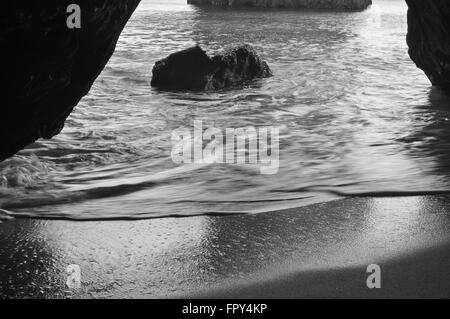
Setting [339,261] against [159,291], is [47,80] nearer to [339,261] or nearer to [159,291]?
[159,291]

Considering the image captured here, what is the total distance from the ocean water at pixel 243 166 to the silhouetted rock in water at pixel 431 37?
1.17 ft

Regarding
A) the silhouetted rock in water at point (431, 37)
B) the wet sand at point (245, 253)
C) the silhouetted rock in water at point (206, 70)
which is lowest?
the silhouetted rock in water at point (206, 70)

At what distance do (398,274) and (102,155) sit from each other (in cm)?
285

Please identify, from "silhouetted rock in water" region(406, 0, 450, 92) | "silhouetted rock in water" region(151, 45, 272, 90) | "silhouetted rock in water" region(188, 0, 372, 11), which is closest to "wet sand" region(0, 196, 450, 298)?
"silhouetted rock in water" region(406, 0, 450, 92)

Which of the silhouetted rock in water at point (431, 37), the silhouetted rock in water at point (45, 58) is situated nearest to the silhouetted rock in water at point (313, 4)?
the silhouetted rock in water at point (431, 37)

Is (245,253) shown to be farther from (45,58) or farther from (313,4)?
(313,4)

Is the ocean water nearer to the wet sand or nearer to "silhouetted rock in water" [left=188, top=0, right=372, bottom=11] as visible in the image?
the wet sand

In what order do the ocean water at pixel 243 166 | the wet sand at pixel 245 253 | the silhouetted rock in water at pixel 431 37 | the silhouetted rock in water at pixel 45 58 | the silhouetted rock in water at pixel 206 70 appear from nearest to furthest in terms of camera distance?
the wet sand at pixel 245 253 → the silhouetted rock in water at pixel 45 58 → the ocean water at pixel 243 166 → the silhouetted rock in water at pixel 431 37 → the silhouetted rock in water at pixel 206 70

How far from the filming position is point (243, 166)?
4.31 meters

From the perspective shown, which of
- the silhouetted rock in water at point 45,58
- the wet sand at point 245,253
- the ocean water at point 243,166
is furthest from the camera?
the ocean water at point 243,166

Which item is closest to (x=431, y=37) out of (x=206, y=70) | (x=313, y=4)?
(x=206, y=70)

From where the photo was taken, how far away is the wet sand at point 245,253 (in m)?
2.33

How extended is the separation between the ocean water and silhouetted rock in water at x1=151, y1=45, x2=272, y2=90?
1.03ft

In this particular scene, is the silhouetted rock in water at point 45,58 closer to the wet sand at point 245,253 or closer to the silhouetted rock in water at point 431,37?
the wet sand at point 245,253
